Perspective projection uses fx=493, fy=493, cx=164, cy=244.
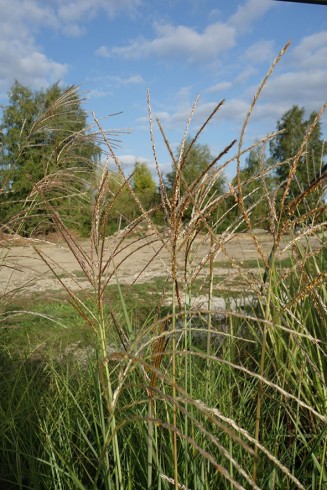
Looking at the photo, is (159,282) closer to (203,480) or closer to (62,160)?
(62,160)

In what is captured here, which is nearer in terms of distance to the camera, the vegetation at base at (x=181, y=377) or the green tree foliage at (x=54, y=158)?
the vegetation at base at (x=181, y=377)

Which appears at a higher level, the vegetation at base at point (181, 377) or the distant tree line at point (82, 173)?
the distant tree line at point (82, 173)

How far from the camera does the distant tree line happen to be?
106 centimetres

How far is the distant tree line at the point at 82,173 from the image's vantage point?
1.06 meters

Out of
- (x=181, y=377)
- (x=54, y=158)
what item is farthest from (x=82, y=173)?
(x=181, y=377)

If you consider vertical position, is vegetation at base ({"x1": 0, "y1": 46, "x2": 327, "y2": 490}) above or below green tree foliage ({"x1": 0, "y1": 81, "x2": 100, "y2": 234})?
below

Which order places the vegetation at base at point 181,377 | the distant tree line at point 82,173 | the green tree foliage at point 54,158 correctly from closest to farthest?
the vegetation at base at point 181,377
the distant tree line at point 82,173
the green tree foliage at point 54,158

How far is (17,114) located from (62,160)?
14098 millimetres

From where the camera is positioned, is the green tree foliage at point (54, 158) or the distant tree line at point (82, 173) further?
the green tree foliage at point (54, 158)

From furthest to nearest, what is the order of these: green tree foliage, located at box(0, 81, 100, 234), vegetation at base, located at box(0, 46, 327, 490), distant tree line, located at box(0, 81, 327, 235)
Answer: green tree foliage, located at box(0, 81, 100, 234) → distant tree line, located at box(0, 81, 327, 235) → vegetation at base, located at box(0, 46, 327, 490)

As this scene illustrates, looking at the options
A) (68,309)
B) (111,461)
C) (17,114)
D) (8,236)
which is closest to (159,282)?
(68,309)

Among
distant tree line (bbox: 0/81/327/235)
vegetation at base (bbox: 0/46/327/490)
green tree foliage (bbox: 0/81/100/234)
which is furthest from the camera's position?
green tree foliage (bbox: 0/81/100/234)

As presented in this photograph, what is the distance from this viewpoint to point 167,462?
3.43 feet

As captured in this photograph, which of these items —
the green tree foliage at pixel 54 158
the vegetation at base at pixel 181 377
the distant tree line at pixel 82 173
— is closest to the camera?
the vegetation at base at pixel 181 377
